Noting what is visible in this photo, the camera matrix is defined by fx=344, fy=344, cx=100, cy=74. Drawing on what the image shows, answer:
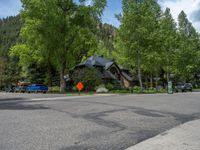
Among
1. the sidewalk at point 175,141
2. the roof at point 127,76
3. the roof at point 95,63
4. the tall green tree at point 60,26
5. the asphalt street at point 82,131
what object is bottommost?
the sidewalk at point 175,141

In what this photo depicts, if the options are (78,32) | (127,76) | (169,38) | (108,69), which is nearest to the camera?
(78,32)

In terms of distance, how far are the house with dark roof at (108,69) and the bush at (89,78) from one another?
7.91 meters

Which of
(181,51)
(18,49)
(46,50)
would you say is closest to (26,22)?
(46,50)

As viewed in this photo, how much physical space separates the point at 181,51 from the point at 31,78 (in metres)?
32.9

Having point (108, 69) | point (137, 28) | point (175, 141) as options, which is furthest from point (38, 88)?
point (175, 141)

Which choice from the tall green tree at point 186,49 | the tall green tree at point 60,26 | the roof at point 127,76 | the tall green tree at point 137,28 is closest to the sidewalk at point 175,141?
the tall green tree at point 60,26

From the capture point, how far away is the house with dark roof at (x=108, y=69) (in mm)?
66750

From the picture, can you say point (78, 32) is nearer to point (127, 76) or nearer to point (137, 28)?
point (137, 28)

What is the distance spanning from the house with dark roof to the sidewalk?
170ft

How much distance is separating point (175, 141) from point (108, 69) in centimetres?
6413

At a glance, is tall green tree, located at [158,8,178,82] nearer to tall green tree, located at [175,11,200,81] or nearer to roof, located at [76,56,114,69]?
tall green tree, located at [175,11,200,81]

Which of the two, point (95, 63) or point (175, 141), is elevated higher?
point (95, 63)

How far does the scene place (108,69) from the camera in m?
73.2

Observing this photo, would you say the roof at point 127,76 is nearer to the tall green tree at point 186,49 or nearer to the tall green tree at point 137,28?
the tall green tree at point 186,49
